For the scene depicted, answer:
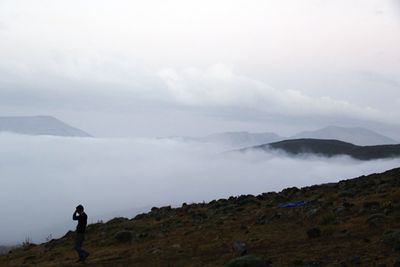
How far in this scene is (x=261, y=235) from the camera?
66.8 feet

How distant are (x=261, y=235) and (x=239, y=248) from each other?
2.74 metres

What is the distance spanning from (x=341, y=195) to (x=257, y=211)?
4729mm

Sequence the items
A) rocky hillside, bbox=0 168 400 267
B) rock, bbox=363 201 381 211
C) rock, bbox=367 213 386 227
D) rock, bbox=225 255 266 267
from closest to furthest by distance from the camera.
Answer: rock, bbox=225 255 266 267
rocky hillside, bbox=0 168 400 267
rock, bbox=367 213 386 227
rock, bbox=363 201 381 211

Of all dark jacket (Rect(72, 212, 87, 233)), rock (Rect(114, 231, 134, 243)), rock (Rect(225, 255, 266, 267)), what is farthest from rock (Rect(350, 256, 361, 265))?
rock (Rect(114, 231, 134, 243))

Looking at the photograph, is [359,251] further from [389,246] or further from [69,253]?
[69,253]

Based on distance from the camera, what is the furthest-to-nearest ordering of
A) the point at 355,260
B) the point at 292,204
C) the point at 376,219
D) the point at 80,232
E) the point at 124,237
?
the point at 292,204, the point at 124,237, the point at 80,232, the point at 376,219, the point at 355,260

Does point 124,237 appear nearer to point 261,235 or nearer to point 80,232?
point 80,232

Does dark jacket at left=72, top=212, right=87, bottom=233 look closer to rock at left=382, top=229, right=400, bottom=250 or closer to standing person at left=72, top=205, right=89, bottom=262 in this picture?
standing person at left=72, top=205, right=89, bottom=262

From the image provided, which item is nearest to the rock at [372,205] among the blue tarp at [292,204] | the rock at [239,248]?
the blue tarp at [292,204]

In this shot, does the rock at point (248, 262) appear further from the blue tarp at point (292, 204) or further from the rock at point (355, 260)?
the blue tarp at point (292, 204)

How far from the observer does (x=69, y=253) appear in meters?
23.8

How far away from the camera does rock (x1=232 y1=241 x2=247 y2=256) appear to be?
17267 millimetres

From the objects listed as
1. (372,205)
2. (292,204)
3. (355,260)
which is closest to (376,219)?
(372,205)

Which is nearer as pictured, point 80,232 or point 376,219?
point 376,219
